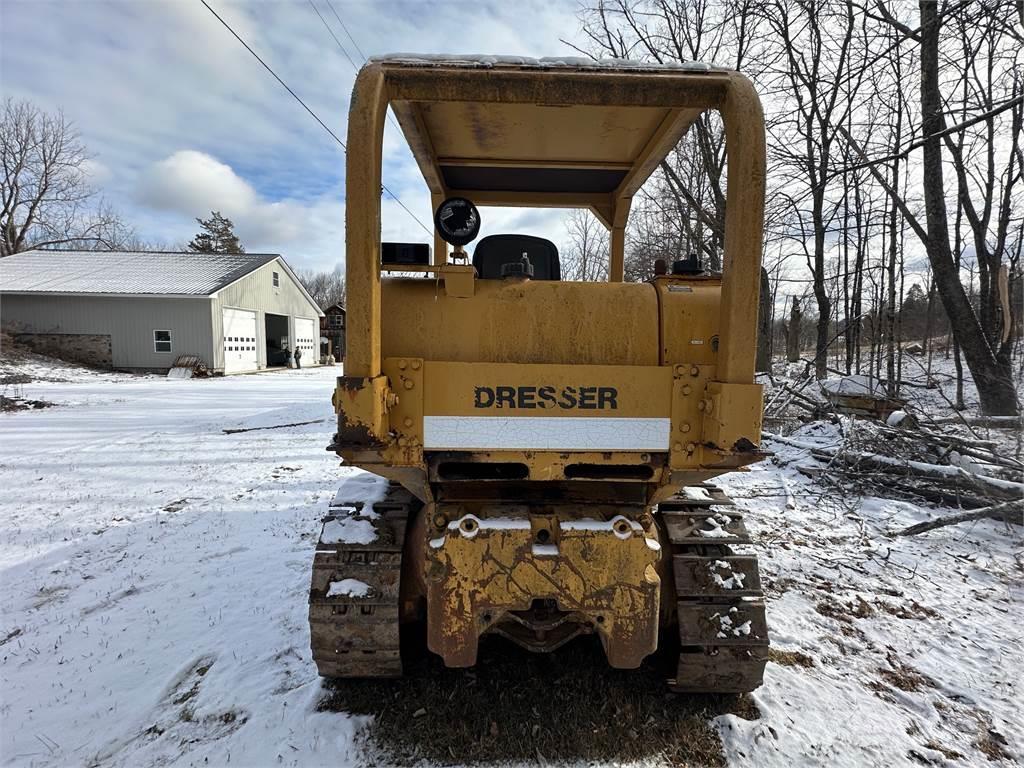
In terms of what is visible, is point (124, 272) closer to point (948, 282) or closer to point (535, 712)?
point (535, 712)

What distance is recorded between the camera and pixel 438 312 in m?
2.43

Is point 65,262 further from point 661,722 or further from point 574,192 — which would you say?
point 661,722

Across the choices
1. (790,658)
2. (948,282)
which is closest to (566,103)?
(790,658)

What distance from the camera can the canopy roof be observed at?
223cm

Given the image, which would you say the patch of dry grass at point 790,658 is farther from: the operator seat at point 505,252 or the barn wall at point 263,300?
the barn wall at point 263,300

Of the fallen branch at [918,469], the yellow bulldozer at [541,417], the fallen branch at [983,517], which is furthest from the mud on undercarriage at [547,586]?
the fallen branch at [918,469]

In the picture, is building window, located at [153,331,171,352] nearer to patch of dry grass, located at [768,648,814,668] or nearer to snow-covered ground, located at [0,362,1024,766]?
snow-covered ground, located at [0,362,1024,766]

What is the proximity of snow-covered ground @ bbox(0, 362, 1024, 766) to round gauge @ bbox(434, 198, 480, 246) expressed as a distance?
5.78 feet

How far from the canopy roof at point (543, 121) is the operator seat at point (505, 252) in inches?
24.4

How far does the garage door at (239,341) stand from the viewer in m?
23.9

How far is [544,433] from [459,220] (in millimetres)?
1209

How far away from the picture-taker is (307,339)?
113 feet

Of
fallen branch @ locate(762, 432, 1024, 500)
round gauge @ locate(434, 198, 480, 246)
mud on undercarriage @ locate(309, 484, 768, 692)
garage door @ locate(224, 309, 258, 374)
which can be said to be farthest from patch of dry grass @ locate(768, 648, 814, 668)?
garage door @ locate(224, 309, 258, 374)

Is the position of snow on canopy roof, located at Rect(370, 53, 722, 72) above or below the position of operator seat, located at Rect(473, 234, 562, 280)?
above
